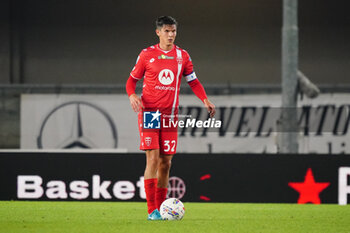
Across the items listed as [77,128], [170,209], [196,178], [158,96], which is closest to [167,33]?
[158,96]

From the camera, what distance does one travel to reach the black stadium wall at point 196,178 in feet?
37.9

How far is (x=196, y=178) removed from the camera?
1163 cm

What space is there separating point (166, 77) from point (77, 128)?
412cm

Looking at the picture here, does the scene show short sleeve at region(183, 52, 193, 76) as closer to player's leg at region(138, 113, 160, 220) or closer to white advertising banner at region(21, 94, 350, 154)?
player's leg at region(138, 113, 160, 220)

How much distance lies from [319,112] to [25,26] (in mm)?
7719

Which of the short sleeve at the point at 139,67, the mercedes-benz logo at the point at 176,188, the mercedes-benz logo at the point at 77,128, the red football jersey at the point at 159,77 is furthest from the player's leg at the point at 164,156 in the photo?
the mercedes-benz logo at the point at 77,128

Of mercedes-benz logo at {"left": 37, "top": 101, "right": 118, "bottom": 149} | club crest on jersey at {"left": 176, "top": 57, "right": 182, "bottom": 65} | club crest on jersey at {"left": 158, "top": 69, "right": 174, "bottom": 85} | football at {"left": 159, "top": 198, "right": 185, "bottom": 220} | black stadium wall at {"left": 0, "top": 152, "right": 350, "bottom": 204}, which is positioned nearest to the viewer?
football at {"left": 159, "top": 198, "right": 185, "bottom": 220}

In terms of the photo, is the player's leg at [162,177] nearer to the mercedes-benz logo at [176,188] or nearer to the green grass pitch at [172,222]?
the green grass pitch at [172,222]

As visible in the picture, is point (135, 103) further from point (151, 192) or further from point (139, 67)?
point (151, 192)

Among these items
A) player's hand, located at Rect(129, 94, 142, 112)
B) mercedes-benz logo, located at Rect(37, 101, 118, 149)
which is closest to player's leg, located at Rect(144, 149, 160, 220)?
player's hand, located at Rect(129, 94, 142, 112)

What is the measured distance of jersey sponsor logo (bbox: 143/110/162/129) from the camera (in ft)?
26.9

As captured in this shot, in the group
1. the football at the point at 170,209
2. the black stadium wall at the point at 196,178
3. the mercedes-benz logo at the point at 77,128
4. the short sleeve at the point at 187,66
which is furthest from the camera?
the mercedes-benz logo at the point at 77,128

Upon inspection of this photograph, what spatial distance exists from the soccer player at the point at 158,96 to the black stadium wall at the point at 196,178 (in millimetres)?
3253

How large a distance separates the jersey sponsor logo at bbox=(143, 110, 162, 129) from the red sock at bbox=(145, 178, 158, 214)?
0.52 meters
